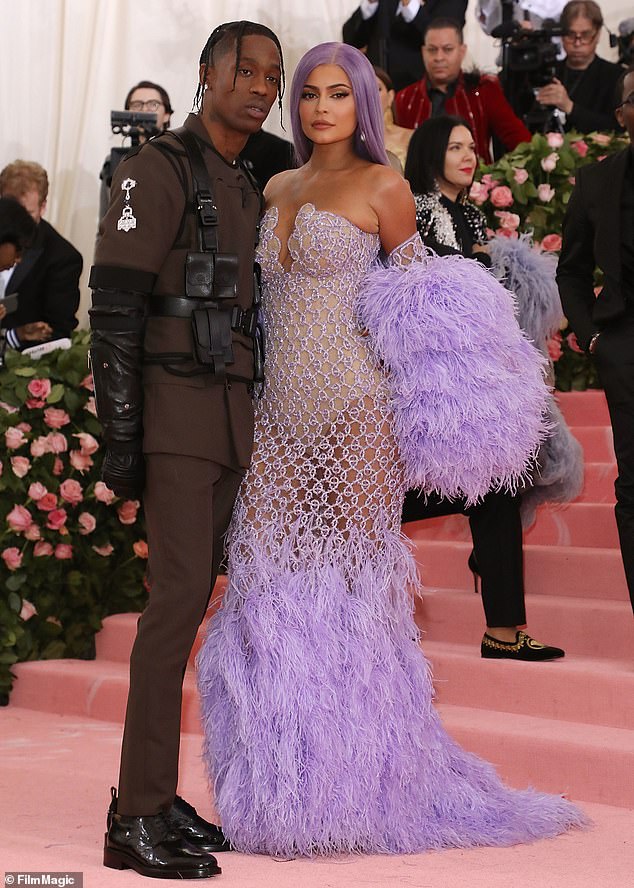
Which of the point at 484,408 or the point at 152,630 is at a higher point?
the point at 484,408

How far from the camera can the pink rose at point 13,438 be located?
5.15 meters

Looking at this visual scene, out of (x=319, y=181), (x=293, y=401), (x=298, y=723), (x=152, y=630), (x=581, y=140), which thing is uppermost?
(x=581, y=140)

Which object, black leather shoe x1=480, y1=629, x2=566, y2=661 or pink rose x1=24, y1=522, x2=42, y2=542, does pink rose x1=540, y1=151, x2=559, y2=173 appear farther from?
pink rose x1=24, y1=522, x2=42, y2=542

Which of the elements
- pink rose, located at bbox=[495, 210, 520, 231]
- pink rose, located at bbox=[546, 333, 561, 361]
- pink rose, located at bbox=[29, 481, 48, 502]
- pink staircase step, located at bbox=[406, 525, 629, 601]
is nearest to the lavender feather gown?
pink staircase step, located at bbox=[406, 525, 629, 601]

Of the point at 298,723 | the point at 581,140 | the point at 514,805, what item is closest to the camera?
the point at 298,723

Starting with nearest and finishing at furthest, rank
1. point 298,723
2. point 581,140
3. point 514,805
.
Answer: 1. point 298,723
2. point 514,805
3. point 581,140

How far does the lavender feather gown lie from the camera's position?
10.0 feet

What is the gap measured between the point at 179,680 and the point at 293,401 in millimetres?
708

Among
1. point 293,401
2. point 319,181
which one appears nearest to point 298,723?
point 293,401

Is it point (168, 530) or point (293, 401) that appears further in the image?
point (293, 401)

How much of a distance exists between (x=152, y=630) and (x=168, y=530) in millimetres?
215

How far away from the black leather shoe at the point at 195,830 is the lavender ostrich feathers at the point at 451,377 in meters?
0.93

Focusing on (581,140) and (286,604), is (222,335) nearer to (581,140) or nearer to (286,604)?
(286,604)

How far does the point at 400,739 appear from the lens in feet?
10.2
